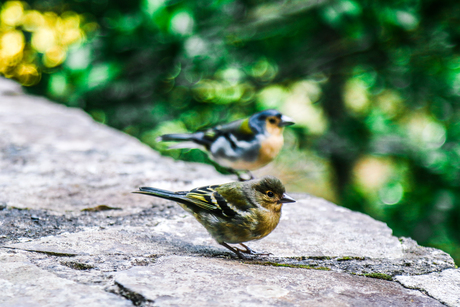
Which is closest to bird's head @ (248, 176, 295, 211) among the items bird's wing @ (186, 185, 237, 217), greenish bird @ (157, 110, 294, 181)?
bird's wing @ (186, 185, 237, 217)

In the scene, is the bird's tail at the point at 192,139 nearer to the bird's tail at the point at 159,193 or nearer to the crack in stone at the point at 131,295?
the bird's tail at the point at 159,193

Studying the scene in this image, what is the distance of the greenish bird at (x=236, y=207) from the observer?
2.06 meters

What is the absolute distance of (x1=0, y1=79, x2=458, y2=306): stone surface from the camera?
140 centimetres

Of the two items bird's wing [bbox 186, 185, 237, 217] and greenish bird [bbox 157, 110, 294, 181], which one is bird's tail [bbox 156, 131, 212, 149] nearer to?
greenish bird [bbox 157, 110, 294, 181]

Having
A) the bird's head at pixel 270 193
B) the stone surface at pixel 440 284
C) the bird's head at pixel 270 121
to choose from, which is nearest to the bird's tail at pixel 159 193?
the bird's head at pixel 270 193

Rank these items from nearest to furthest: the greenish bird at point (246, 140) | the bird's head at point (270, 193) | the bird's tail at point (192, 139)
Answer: the bird's head at point (270, 193)
the greenish bird at point (246, 140)
the bird's tail at point (192, 139)

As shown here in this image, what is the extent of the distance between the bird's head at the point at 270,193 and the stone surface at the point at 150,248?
0.50 ft

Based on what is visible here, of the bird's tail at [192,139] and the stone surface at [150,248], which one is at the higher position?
the bird's tail at [192,139]

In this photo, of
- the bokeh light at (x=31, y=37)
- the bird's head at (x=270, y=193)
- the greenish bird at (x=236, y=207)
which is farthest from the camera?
the bokeh light at (x=31, y=37)

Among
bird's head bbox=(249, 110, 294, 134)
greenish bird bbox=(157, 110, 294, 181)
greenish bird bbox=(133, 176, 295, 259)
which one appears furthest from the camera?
bird's head bbox=(249, 110, 294, 134)

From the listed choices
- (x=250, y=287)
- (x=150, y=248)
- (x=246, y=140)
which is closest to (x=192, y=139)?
(x=246, y=140)

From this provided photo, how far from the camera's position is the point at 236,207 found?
85.7 inches

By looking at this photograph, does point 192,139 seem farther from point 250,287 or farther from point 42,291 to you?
point 42,291

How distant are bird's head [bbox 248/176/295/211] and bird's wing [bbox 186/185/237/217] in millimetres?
149
